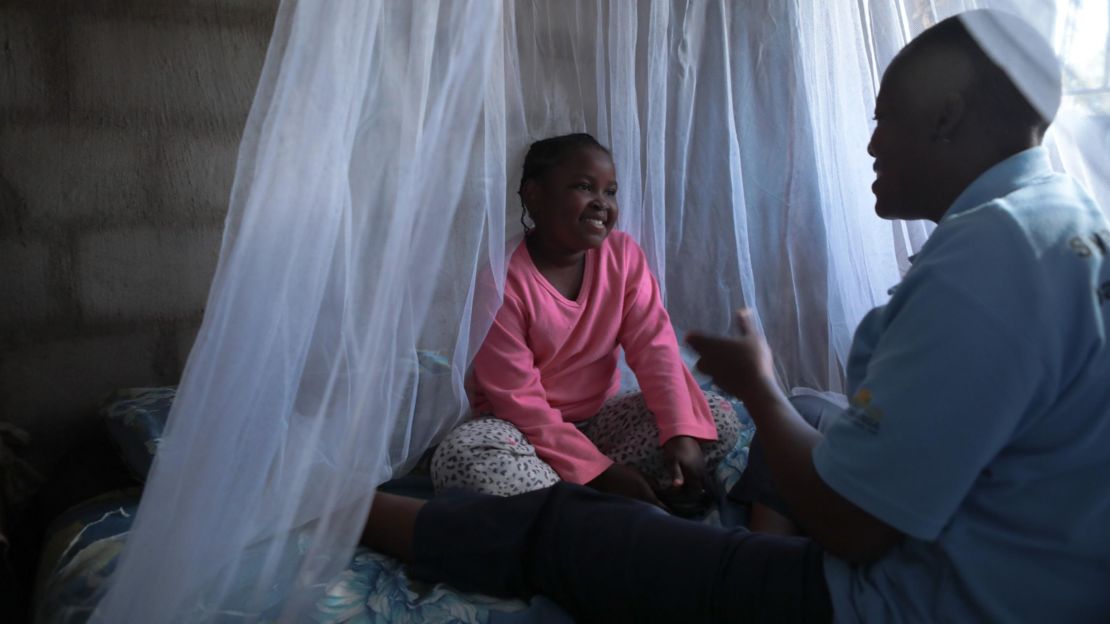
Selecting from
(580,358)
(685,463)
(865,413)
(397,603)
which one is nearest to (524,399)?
(580,358)

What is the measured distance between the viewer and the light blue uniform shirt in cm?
78

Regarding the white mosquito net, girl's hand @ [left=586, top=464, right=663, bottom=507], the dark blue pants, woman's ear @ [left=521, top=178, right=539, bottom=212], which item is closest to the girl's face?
woman's ear @ [left=521, top=178, right=539, bottom=212]

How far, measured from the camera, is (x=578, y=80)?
1.88 metres

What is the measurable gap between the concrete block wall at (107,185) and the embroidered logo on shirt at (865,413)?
1.67 metres


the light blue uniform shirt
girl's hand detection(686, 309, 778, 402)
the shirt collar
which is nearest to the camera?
the light blue uniform shirt

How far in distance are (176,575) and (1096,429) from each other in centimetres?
104

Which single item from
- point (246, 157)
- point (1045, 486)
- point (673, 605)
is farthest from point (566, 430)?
point (1045, 486)

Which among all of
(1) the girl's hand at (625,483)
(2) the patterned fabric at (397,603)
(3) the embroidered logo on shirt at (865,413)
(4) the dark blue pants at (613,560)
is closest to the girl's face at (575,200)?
(1) the girl's hand at (625,483)

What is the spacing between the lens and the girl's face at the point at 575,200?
182 cm

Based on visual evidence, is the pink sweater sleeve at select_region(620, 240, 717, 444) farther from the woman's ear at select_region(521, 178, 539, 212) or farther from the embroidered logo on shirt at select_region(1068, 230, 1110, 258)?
the embroidered logo on shirt at select_region(1068, 230, 1110, 258)

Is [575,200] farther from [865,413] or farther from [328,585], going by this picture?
[865,413]

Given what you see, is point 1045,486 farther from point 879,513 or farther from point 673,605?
point 673,605

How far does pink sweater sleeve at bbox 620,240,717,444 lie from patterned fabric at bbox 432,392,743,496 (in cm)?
4

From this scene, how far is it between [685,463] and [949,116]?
2.90 feet
